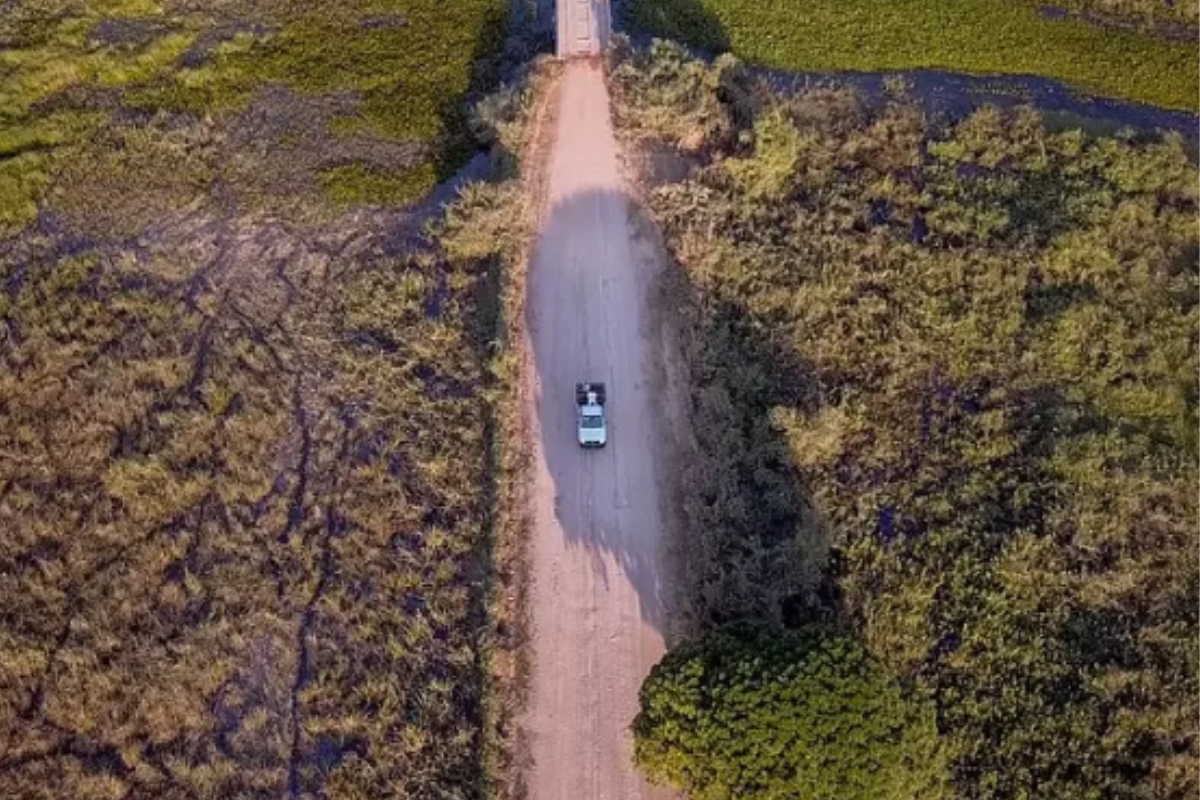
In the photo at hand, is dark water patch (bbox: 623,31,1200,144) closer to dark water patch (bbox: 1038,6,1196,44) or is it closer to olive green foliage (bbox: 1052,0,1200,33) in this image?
dark water patch (bbox: 1038,6,1196,44)

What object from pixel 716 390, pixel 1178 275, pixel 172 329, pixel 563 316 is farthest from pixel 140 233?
pixel 1178 275

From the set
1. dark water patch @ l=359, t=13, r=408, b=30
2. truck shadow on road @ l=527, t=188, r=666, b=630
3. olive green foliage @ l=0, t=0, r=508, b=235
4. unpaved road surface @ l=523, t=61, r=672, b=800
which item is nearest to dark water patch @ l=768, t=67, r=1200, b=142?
unpaved road surface @ l=523, t=61, r=672, b=800

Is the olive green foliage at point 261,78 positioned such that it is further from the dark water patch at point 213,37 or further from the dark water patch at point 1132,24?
the dark water patch at point 1132,24

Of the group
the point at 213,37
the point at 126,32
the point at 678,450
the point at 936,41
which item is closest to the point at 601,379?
the point at 678,450

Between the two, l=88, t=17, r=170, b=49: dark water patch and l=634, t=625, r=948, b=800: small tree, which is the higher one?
l=88, t=17, r=170, b=49: dark water patch

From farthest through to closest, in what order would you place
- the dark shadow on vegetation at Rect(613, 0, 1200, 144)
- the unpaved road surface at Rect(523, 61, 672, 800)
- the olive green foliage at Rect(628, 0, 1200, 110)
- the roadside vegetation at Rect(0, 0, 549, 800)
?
the olive green foliage at Rect(628, 0, 1200, 110) → the dark shadow on vegetation at Rect(613, 0, 1200, 144) → the roadside vegetation at Rect(0, 0, 549, 800) → the unpaved road surface at Rect(523, 61, 672, 800)

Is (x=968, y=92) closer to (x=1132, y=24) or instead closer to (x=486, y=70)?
(x=1132, y=24)

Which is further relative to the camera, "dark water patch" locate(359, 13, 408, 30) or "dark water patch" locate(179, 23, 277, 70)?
→ "dark water patch" locate(359, 13, 408, 30)
